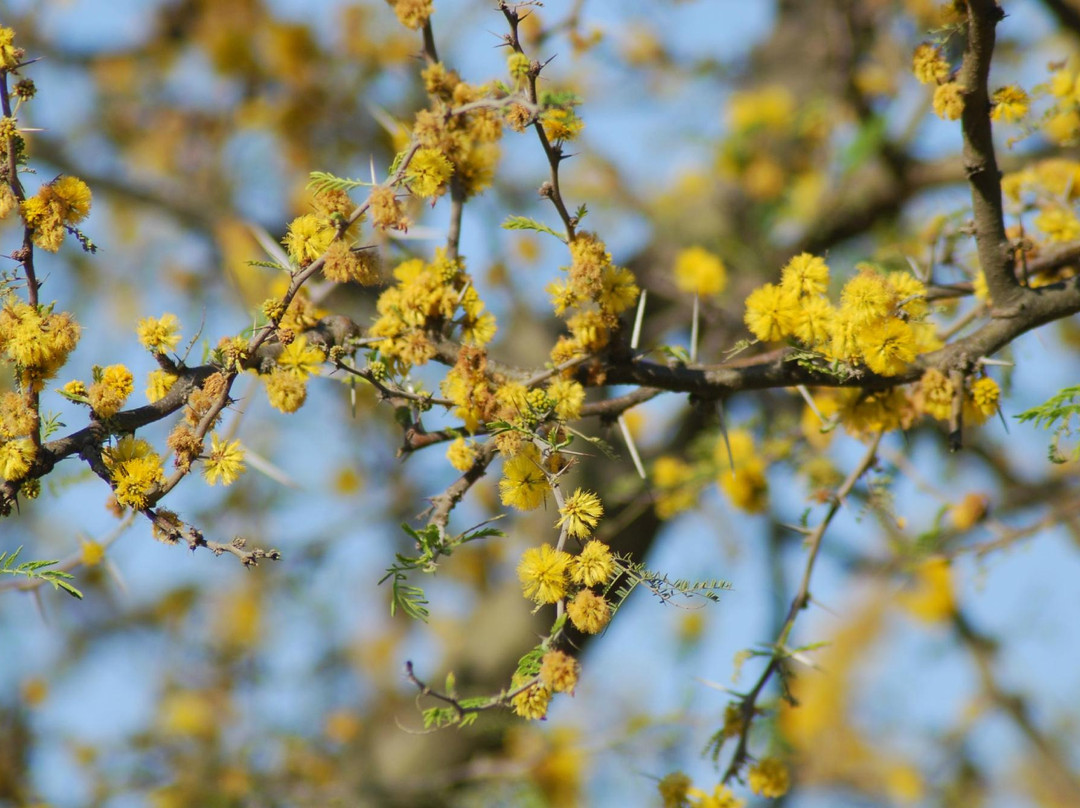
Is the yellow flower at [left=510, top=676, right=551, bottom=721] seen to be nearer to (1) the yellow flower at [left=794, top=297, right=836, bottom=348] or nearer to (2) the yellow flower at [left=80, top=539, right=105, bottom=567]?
(1) the yellow flower at [left=794, top=297, right=836, bottom=348]

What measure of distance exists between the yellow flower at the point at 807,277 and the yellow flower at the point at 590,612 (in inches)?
33.1

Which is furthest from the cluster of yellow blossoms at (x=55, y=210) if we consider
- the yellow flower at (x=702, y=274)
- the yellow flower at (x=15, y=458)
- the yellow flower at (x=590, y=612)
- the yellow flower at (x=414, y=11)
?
the yellow flower at (x=702, y=274)

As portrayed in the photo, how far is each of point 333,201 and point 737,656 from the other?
1438 millimetres

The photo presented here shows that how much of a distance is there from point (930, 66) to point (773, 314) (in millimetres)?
616

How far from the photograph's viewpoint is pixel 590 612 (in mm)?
1434

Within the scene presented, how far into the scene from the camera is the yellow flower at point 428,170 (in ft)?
5.67

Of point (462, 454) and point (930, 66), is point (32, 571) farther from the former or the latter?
point (930, 66)

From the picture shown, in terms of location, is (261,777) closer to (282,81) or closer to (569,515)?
(569,515)

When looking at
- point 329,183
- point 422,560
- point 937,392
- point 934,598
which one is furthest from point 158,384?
point 934,598

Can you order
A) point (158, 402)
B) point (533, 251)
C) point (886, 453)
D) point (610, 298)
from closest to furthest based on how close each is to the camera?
1. point (158, 402)
2. point (610, 298)
3. point (886, 453)
4. point (533, 251)

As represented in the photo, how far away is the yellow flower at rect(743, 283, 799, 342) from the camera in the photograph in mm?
1885

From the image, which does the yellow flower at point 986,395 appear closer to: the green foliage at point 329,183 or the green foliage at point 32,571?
the green foliage at point 329,183

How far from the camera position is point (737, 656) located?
2238 millimetres

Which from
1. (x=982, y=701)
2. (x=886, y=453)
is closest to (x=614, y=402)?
(x=886, y=453)
